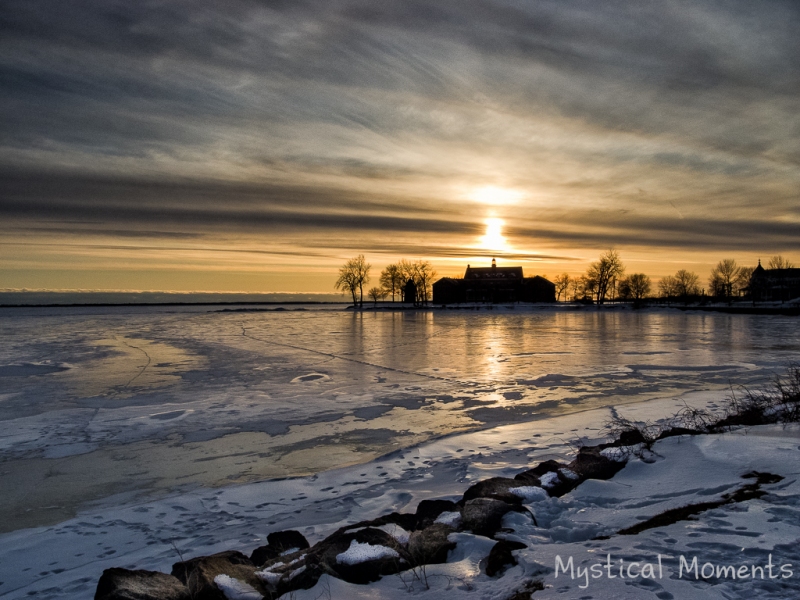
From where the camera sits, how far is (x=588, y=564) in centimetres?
402

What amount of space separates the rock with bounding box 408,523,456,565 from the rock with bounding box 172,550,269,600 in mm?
1302

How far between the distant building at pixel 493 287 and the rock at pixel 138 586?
118 m

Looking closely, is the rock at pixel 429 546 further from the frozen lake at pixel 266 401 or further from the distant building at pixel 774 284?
the distant building at pixel 774 284

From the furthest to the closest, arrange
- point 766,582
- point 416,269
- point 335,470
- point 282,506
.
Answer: point 416,269, point 335,470, point 282,506, point 766,582

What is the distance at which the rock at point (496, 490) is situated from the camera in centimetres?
579

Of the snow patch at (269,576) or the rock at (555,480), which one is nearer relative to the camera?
the snow patch at (269,576)

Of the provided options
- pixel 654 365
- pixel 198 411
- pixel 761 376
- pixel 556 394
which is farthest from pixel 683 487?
pixel 654 365

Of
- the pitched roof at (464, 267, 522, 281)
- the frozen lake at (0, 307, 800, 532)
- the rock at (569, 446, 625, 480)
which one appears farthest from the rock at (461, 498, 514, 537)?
the pitched roof at (464, 267, 522, 281)

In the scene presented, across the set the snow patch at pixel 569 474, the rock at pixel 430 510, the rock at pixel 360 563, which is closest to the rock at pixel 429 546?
the rock at pixel 360 563

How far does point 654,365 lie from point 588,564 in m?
15.9

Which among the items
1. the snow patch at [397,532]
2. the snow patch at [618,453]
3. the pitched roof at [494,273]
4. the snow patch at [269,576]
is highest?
the pitched roof at [494,273]

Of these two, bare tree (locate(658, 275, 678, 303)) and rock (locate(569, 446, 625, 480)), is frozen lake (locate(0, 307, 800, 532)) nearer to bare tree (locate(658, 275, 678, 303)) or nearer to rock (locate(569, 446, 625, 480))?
rock (locate(569, 446, 625, 480))

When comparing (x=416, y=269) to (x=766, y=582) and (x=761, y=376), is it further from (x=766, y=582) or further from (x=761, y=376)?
(x=766, y=582)

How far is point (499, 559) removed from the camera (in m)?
4.27
